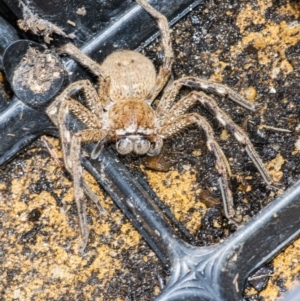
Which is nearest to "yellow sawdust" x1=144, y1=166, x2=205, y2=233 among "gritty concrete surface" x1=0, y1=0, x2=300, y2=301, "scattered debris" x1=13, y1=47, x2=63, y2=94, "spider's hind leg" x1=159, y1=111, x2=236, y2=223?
"gritty concrete surface" x1=0, y1=0, x2=300, y2=301

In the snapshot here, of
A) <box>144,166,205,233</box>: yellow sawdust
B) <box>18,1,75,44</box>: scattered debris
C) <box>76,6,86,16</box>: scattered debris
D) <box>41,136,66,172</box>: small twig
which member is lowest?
<box>144,166,205,233</box>: yellow sawdust

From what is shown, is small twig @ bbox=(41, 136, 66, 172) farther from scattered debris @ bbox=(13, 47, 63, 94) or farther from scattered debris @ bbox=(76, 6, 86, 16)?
scattered debris @ bbox=(76, 6, 86, 16)

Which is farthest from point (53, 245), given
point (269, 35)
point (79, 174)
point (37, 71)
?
point (269, 35)

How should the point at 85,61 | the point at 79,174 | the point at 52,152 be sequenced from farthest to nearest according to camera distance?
the point at 52,152 → the point at 85,61 → the point at 79,174

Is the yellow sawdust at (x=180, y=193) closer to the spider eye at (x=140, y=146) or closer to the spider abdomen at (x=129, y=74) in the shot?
the spider eye at (x=140, y=146)

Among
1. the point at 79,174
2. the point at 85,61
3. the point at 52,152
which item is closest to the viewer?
the point at 79,174

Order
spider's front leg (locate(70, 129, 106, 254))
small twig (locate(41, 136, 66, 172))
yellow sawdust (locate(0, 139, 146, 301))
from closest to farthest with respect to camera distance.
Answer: spider's front leg (locate(70, 129, 106, 254)) < yellow sawdust (locate(0, 139, 146, 301)) < small twig (locate(41, 136, 66, 172))

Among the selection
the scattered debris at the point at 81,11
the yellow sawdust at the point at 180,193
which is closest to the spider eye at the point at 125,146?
the yellow sawdust at the point at 180,193

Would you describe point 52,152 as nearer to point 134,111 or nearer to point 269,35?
point 134,111
